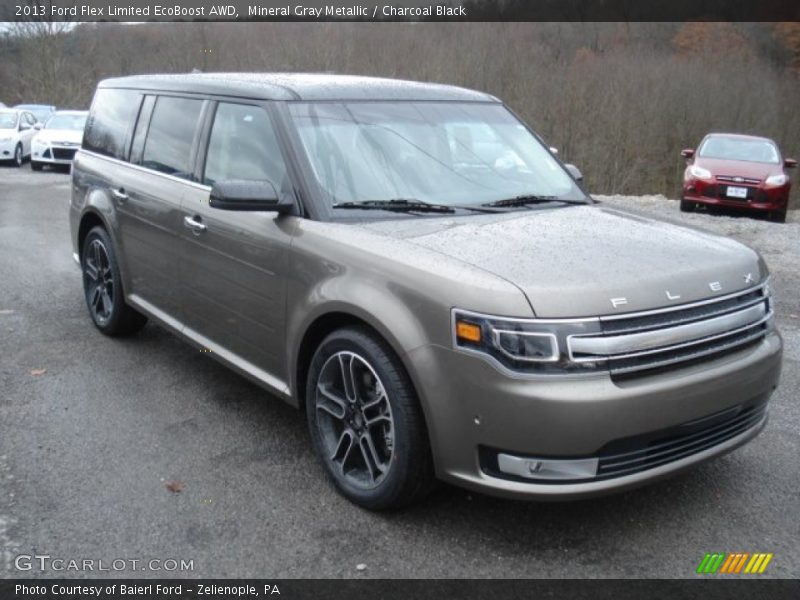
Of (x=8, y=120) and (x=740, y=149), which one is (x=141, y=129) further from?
(x=8, y=120)

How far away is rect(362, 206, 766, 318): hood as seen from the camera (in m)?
2.93

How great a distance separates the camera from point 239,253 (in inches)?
160

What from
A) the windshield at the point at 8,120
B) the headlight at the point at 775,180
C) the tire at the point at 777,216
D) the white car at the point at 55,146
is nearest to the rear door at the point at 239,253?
the headlight at the point at 775,180

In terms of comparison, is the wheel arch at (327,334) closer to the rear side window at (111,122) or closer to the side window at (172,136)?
the side window at (172,136)

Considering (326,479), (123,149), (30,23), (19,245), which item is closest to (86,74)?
(30,23)

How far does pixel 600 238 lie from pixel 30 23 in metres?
42.1

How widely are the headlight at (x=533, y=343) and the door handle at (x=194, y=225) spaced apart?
2.07m

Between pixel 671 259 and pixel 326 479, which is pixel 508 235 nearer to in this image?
pixel 671 259

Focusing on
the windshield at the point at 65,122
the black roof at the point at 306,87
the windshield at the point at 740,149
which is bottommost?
the windshield at the point at 65,122

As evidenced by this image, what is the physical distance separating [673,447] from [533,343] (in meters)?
0.78

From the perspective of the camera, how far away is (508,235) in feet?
11.4

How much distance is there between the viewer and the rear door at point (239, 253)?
12.7 feet

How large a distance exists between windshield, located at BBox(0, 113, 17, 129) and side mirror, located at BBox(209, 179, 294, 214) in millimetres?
21350
